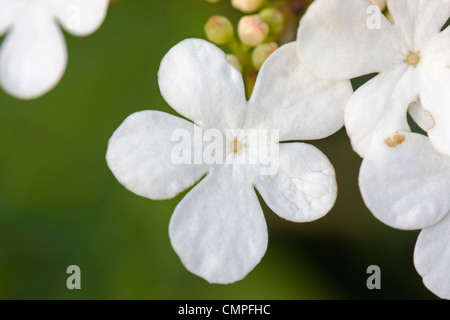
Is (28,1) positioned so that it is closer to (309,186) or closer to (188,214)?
(188,214)

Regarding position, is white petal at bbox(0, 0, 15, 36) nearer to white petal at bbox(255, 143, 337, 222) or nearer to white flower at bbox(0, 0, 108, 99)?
white flower at bbox(0, 0, 108, 99)

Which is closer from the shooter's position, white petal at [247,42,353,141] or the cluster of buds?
white petal at [247,42,353,141]

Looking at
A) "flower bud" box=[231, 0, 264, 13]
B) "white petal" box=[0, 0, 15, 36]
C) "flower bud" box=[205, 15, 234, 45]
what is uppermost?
"flower bud" box=[231, 0, 264, 13]

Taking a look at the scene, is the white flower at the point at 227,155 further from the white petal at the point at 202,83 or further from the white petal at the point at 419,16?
the white petal at the point at 419,16

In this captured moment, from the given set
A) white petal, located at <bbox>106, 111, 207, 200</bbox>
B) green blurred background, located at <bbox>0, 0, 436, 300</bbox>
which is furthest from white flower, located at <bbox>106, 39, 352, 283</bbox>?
green blurred background, located at <bbox>0, 0, 436, 300</bbox>

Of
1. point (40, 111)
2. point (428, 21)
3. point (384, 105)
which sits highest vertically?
point (40, 111)

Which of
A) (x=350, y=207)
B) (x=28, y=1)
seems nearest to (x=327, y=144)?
(x=350, y=207)

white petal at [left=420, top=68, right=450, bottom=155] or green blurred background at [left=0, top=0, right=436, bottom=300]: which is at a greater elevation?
green blurred background at [left=0, top=0, right=436, bottom=300]
